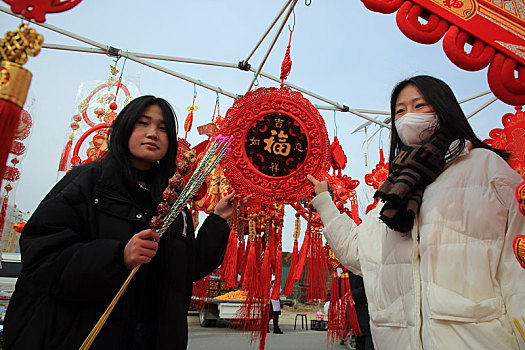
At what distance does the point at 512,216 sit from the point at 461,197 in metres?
0.14

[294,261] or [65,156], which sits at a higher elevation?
[65,156]

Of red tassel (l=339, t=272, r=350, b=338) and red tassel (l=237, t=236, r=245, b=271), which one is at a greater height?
red tassel (l=237, t=236, r=245, b=271)

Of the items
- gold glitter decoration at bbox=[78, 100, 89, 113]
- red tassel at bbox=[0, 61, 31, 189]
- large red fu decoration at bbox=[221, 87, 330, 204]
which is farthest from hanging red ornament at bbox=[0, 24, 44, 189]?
gold glitter decoration at bbox=[78, 100, 89, 113]

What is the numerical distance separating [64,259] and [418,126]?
1.28 meters

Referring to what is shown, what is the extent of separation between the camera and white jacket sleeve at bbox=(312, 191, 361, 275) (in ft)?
4.95

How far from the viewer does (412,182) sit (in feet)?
3.89

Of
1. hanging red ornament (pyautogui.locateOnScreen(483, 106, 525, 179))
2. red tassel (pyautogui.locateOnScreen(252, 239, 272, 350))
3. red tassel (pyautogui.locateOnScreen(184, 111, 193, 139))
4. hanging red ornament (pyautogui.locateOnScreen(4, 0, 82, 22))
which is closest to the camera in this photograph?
hanging red ornament (pyautogui.locateOnScreen(4, 0, 82, 22))

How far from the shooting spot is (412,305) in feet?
3.69

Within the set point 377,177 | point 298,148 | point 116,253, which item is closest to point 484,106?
point 377,177

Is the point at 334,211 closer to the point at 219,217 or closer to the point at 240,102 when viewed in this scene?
the point at 219,217

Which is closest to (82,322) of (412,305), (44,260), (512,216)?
(44,260)

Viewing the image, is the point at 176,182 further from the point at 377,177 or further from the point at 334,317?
the point at 377,177

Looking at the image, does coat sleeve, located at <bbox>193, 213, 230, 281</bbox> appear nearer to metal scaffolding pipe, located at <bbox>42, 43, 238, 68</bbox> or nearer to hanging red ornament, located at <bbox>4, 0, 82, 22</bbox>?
hanging red ornament, located at <bbox>4, 0, 82, 22</bbox>

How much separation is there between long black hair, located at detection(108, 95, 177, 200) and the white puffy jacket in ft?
3.00
